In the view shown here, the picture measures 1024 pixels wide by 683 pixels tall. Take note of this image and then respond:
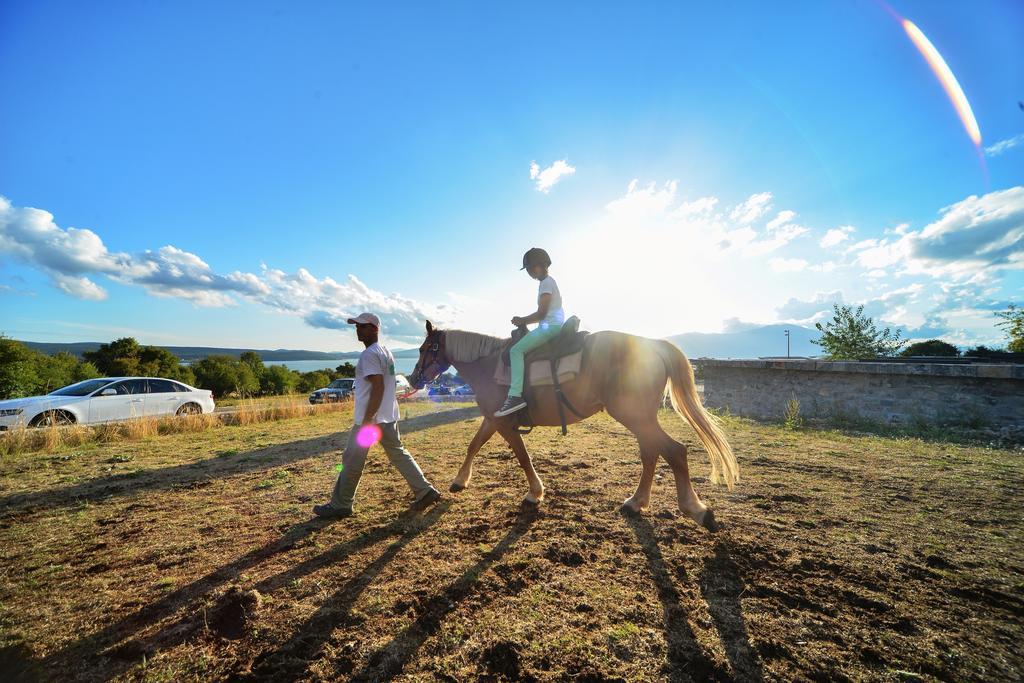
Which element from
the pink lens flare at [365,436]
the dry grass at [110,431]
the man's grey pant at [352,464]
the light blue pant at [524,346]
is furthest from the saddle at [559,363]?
the dry grass at [110,431]

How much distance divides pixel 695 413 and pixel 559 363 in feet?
5.06

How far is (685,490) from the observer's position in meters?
3.65

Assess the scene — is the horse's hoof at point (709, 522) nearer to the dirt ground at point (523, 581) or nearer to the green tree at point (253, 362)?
the dirt ground at point (523, 581)

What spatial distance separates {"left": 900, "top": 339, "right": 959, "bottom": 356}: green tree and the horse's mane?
113 ft

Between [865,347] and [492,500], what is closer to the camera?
[492,500]

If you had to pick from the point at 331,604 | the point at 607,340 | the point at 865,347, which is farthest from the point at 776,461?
the point at 865,347

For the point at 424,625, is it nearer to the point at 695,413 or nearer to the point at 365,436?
the point at 365,436

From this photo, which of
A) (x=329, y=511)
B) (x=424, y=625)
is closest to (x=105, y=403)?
(x=329, y=511)

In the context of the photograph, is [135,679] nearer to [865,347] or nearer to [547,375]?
[547,375]

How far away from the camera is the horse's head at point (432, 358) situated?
4.77m

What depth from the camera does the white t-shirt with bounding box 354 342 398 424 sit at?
13.1ft

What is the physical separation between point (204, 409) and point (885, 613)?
17012 mm

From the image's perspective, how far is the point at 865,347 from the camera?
2577cm

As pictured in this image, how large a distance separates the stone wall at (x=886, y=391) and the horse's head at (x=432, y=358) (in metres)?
9.76
